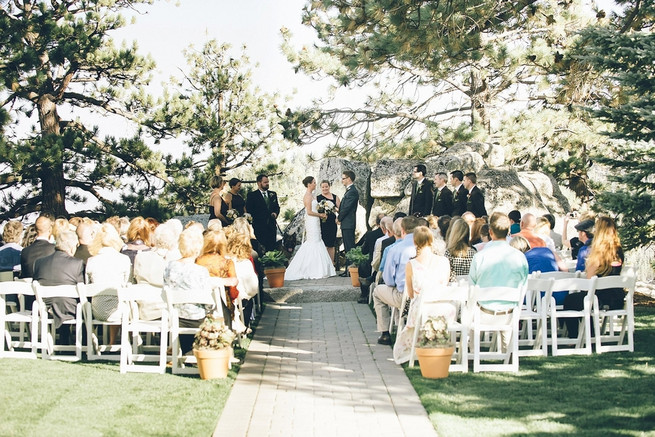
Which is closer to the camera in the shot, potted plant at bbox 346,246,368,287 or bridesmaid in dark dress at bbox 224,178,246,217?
potted plant at bbox 346,246,368,287

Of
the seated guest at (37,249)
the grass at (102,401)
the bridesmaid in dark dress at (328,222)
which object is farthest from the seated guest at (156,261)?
the bridesmaid in dark dress at (328,222)

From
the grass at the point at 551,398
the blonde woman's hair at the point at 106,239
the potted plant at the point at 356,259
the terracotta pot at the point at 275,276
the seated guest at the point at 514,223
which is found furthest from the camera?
the terracotta pot at the point at 275,276

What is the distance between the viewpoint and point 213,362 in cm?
802

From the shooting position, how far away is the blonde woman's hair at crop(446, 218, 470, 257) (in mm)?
Result: 9531

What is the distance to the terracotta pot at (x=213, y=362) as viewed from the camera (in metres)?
7.95

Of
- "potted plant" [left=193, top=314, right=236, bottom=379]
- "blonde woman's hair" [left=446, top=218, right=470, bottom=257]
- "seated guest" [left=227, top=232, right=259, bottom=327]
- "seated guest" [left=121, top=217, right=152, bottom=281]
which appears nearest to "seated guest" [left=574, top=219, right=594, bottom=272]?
"blonde woman's hair" [left=446, top=218, right=470, bottom=257]

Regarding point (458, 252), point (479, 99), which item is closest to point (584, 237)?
point (458, 252)

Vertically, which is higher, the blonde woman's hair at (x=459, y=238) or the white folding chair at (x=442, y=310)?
the blonde woman's hair at (x=459, y=238)

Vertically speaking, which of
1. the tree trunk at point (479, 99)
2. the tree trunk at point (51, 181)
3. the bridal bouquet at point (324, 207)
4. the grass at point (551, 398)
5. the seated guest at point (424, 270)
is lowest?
the grass at point (551, 398)

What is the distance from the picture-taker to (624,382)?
7.62 m

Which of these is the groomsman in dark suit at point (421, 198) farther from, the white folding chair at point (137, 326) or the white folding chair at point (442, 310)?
the white folding chair at point (137, 326)

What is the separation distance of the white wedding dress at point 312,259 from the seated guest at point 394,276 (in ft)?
21.1

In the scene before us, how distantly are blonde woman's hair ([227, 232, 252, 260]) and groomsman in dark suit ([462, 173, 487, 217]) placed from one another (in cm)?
625

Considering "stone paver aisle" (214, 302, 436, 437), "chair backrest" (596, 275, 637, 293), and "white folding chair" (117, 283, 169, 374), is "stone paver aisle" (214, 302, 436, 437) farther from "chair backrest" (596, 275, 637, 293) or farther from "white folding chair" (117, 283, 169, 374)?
"chair backrest" (596, 275, 637, 293)
